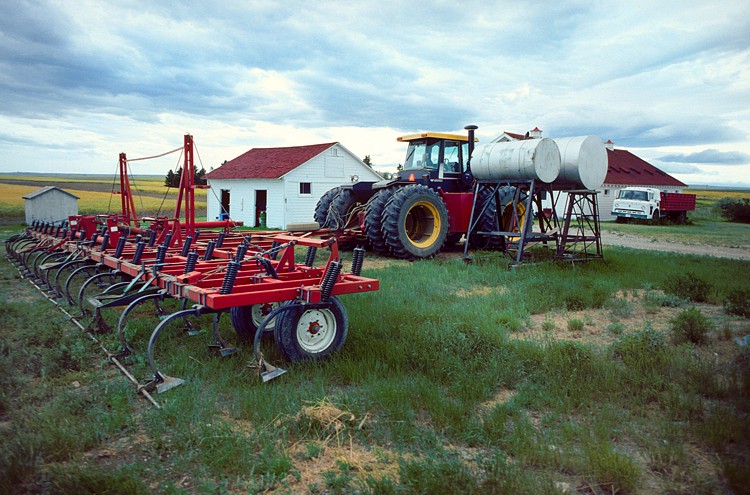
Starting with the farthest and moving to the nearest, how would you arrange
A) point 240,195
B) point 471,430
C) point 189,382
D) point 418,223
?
point 240,195 → point 418,223 → point 189,382 → point 471,430

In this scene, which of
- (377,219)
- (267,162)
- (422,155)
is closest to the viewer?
(377,219)

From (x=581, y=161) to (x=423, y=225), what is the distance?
379cm

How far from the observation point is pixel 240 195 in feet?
80.5

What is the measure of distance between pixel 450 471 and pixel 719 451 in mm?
1792

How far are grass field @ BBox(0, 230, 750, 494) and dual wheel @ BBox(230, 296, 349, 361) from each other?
0.14 m

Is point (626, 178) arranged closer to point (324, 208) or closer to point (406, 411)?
point (324, 208)

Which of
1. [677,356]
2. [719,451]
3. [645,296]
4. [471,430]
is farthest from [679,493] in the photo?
[645,296]

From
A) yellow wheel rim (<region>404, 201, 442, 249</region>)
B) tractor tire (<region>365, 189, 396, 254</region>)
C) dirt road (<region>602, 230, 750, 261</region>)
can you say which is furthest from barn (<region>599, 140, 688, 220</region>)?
tractor tire (<region>365, 189, 396, 254</region>)

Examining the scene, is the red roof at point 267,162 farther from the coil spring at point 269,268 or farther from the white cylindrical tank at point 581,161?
the coil spring at point 269,268

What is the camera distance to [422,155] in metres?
13.6

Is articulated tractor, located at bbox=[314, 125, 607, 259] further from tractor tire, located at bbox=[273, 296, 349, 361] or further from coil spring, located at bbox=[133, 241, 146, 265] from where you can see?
tractor tire, located at bbox=[273, 296, 349, 361]

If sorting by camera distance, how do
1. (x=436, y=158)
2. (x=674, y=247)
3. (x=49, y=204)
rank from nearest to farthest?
(x=436, y=158) < (x=674, y=247) < (x=49, y=204)

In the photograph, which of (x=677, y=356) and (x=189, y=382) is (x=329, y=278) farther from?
(x=677, y=356)

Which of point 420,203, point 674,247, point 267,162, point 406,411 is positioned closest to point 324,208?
point 420,203
